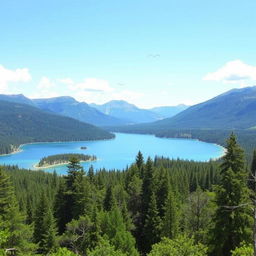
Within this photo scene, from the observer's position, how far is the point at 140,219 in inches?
2276

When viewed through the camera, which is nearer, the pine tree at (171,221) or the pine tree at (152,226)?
the pine tree at (171,221)

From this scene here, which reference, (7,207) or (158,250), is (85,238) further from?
(158,250)

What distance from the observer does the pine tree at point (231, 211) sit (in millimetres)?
30984

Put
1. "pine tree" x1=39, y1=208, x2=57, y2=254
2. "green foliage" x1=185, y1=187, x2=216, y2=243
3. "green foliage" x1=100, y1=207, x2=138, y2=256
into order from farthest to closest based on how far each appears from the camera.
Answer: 1. "green foliage" x1=185, y1=187, x2=216, y2=243
2. "pine tree" x1=39, y1=208, x2=57, y2=254
3. "green foliage" x1=100, y1=207, x2=138, y2=256

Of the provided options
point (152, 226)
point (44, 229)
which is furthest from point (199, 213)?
point (44, 229)

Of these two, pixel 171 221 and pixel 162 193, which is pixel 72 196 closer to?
pixel 162 193

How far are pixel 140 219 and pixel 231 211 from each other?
2920cm

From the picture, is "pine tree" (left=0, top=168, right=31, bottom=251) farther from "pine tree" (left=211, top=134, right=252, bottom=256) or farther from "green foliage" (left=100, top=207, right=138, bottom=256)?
"pine tree" (left=211, top=134, right=252, bottom=256)

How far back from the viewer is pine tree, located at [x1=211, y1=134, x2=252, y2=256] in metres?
31.0

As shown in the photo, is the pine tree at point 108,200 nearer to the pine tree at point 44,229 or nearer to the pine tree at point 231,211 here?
the pine tree at point 44,229

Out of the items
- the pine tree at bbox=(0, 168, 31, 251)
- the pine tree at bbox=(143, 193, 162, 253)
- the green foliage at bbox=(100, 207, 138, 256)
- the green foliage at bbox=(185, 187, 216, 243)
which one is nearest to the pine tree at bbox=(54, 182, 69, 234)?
the green foliage at bbox=(100, 207, 138, 256)

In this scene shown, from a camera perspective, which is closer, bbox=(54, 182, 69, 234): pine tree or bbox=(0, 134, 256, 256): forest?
bbox=(0, 134, 256, 256): forest

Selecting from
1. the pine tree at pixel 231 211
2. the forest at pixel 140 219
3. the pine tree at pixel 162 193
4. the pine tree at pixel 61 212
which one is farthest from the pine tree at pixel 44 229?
the pine tree at pixel 231 211

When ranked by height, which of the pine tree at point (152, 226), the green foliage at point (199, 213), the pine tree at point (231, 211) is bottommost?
the pine tree at point (152, 226)
